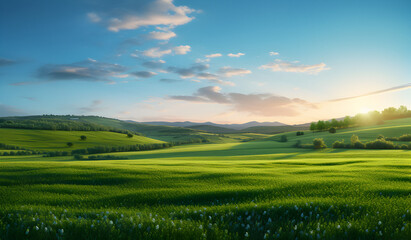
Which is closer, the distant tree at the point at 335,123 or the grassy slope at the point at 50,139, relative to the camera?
the grassy slope at the point at 50,139

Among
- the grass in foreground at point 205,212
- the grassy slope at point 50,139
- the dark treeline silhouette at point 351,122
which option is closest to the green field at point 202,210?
the grass in foreground at point 205,212

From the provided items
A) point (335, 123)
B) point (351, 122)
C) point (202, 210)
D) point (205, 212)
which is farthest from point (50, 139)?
point (351, 122)

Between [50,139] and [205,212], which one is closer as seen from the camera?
[205,212]

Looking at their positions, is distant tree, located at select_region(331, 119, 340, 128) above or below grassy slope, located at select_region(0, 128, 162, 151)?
above

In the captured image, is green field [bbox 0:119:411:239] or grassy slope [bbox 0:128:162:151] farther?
grassy slope [bbox 0:128:162:151]

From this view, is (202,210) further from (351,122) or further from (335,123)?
(351,122)

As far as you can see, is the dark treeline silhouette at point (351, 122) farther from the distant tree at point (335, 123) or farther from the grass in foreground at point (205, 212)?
the grass in foreground at point (205, 212)

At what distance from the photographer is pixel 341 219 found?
6543mm

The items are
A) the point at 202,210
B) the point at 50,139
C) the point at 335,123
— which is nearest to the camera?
the point at 202,210

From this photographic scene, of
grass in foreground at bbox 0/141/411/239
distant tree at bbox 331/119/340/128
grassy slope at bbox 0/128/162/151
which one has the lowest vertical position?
grassy slope at bbox 0/128/162/151

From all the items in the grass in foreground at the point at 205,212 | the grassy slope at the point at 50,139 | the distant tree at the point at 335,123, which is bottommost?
the grassy slope at the point at 50,139

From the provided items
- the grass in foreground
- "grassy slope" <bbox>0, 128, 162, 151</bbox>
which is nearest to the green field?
the grass in foreground

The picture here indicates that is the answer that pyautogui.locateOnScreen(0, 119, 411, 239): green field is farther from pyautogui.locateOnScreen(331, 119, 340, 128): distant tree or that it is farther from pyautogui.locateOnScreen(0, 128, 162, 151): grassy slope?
pyautogui.locateOnScreen(331, 119, 340, 128): distant tree

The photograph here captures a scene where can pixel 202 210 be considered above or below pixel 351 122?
below
